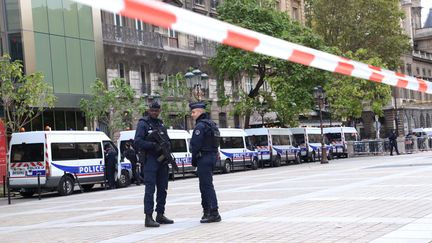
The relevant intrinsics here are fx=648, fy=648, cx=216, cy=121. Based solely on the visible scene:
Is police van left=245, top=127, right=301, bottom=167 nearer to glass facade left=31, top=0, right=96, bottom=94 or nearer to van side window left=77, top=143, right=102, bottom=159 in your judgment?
glass facade left=31, top=0, right=96, bottom=94

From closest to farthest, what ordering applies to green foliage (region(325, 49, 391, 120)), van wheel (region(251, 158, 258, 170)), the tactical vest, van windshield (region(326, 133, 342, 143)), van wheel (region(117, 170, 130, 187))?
the tactical vest < van wheel (region(117, 170, 130, 187)) < van wheel (region(251, 158, 258, 170)) < van windshield (region(326, 133, 342, 143)) < green foliage (region(325, 49, 391, 120))

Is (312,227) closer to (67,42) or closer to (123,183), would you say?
(123,183)

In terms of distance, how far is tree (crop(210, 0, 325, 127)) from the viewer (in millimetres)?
39781

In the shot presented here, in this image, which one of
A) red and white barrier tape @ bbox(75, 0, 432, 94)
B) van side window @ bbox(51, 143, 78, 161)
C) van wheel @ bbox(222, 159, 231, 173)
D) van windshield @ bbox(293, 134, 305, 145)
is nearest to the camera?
red and white barrier tape @ bbox(75, 0, 432, 94)

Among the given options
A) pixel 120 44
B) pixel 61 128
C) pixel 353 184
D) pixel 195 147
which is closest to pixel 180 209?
pixel 195 147

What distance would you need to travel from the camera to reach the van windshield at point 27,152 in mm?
23156

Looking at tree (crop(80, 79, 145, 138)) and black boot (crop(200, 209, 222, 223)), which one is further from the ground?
Answer: tree (crop(80, 79, 145, 138))

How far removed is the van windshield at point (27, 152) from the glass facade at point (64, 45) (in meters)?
11.3

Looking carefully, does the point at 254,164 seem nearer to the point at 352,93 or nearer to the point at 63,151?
the point at 63,151

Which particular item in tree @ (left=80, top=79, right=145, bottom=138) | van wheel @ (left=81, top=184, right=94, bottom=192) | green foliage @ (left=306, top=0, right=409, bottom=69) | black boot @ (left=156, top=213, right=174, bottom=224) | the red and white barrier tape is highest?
green foliage @ (left=306, top=0, right=409, bottom=69)

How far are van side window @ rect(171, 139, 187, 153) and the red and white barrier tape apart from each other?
23887 mm

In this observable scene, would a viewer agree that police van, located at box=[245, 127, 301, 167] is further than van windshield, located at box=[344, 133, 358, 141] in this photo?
No

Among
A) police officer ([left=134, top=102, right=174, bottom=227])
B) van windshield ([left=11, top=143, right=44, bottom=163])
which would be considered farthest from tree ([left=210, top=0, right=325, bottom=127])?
police officer ([left=134, top=102, right=174, bottom=227])

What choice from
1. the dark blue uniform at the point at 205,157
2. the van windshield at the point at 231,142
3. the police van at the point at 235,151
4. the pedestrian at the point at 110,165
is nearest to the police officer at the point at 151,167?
the dark blue uniform at the point at 205,157
